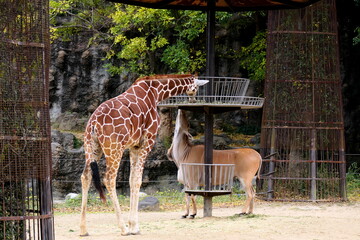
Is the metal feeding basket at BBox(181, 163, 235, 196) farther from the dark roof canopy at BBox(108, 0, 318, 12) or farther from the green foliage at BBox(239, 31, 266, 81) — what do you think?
the green foliage at BBox(239, 31, 266, 81)

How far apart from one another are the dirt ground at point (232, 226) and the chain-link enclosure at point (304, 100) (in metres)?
2.12

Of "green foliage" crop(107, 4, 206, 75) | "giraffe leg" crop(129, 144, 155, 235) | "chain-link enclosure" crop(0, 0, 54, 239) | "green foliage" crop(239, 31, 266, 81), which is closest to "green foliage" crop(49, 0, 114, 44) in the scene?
"green foliage" crop(107, 4, 206, 75)

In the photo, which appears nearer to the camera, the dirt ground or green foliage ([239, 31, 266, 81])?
the dirt ground

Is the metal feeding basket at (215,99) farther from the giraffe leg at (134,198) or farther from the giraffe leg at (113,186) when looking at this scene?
the giraffe leg at (113,186)

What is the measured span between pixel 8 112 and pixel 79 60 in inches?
782

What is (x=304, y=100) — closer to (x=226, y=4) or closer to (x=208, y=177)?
(x=226, y=4)

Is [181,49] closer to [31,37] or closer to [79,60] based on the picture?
[79,60]

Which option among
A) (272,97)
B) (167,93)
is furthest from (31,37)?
(272,97)

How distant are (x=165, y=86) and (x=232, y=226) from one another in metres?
2.74

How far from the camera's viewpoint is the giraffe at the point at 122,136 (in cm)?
1062

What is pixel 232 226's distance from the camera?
11.5 metres

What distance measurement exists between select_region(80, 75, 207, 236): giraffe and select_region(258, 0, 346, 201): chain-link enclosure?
596 centimetres

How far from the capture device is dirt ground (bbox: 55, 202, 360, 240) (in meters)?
10.4

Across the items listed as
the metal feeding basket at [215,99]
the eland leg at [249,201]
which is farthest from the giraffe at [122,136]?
the eland leg at [249,201]
